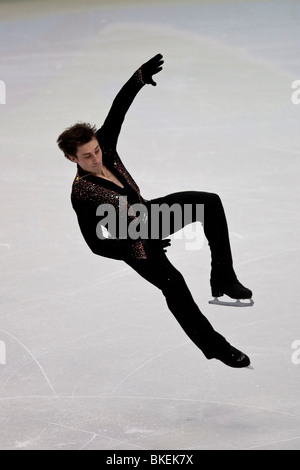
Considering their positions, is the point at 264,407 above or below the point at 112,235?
below

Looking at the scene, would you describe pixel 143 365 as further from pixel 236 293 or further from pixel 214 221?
pixel 214 221

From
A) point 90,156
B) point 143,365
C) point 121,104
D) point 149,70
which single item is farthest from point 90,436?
point 149,70

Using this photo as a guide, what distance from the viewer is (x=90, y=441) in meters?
3.76

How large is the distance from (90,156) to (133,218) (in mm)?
339

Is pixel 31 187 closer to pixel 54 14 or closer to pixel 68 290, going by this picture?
pixel 68 290

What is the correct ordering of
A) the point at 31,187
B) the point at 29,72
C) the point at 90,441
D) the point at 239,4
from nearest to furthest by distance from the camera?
the point at 90,441, the point at 31,187, the point at 29,72, the point at 239,4

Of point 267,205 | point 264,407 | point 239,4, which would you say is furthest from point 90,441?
point 239,4

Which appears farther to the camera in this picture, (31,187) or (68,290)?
(31,187)

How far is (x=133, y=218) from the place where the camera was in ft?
13.1

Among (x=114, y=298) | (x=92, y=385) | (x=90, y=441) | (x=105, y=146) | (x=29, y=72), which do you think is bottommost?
(x=90, y=441)

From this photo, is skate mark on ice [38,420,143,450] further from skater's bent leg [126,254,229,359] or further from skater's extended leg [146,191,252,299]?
skater's extended leg [146,191,252,299]

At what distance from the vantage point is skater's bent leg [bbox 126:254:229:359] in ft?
12.8

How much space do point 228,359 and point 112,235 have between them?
0.69m

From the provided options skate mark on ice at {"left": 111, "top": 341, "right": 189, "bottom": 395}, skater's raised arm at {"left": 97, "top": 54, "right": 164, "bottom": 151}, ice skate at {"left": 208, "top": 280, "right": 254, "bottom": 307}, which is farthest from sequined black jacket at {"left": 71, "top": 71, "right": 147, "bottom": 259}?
skate mark on ice at {"left": 111, "top": 341, "right": 189, "bottom": 395}
